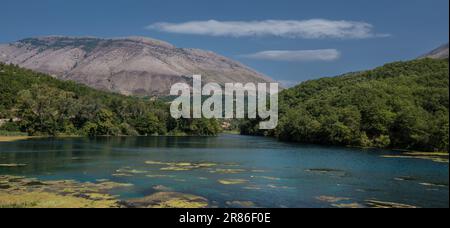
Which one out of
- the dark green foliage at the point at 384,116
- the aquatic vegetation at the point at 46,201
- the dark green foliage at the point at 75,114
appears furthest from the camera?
the dark green foliage at the point at 75,114

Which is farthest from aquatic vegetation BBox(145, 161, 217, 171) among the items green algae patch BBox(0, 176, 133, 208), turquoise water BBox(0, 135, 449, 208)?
green algae patch BBox(0, 176, 133, 208)

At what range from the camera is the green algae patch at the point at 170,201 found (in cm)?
2509

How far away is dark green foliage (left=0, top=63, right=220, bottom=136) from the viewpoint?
380 ft

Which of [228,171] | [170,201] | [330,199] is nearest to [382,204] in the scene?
[330,199]

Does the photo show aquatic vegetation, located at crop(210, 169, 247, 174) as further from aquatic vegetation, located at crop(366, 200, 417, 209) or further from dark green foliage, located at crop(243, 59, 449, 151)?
dark green foliage, located at crop(243, 59, 449, 151)

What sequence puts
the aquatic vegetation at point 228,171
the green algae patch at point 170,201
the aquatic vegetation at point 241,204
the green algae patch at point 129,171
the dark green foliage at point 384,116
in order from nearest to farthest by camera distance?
the green algae patch at point 170,201
the aquatic vegetation at point 241,204
the green algae patch at point 129,171
the aquatic vegetation at point 228,171
the dark green foliage at point 384,116

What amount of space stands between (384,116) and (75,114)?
82.1m

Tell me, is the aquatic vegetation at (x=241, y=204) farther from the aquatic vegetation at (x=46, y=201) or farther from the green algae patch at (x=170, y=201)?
the aquatic vegetation at (x=46, y=201)

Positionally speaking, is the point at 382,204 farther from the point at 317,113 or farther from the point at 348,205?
the point at 317,113

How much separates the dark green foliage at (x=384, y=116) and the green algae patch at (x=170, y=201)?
161ft

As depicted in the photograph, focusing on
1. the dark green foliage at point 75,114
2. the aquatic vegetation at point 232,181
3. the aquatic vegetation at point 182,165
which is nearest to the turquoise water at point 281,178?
the aquatic vegetation at point 232,181
